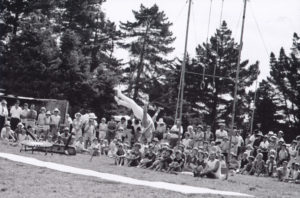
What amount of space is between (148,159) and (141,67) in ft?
87.0

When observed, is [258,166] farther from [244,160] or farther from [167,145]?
[167,145]

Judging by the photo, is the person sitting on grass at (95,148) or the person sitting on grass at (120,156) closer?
the person sitting on grass at (120,156)

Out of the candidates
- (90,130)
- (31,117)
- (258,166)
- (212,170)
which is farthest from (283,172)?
(31,117)

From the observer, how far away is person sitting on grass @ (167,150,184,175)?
13406 millimetres

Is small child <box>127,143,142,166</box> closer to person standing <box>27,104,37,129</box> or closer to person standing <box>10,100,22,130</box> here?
person standing <box>27,104,37,129</box>

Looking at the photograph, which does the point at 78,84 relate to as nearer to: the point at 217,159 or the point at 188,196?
the point at 217,159

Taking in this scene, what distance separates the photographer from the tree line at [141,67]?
31469 mm

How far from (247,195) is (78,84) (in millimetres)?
23461

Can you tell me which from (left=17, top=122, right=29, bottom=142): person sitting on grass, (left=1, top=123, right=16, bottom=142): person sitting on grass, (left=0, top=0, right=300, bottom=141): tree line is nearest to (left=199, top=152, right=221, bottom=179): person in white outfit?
(left=17, top=122, right=29, bottom=142): person sitting on grass

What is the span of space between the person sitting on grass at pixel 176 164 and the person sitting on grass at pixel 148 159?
32.6 inches

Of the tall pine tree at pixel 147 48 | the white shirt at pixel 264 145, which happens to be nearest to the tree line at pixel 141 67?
the tall pine tree at pixel 147 48

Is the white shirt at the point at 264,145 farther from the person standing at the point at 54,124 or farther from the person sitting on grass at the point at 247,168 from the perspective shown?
the person standing at the point at 54,124

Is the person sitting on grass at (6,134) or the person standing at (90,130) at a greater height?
the person standing at (90,130)

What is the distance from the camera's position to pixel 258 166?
15133 millimetres
